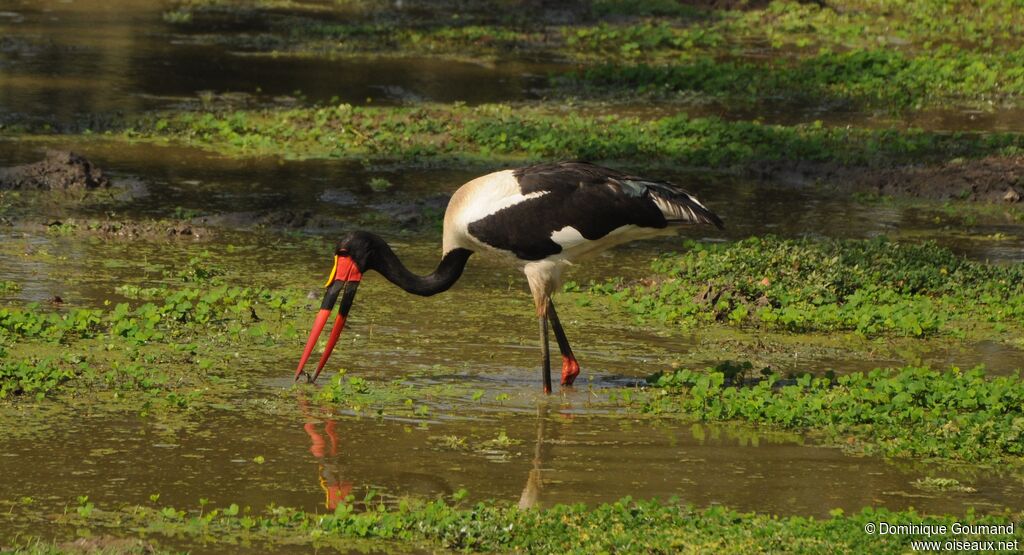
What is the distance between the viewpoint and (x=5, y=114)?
1728cm

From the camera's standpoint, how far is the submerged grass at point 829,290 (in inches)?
409

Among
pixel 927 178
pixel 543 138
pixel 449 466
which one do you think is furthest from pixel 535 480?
pixel 543 138

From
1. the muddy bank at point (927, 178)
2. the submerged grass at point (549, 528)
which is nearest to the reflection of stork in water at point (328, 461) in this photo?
the submerged grass at point (549, 528)

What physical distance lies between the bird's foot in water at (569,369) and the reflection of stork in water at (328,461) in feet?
5.00

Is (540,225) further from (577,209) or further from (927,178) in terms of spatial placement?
(927,178)

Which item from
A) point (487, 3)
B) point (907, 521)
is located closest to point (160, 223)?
point (907, 521)

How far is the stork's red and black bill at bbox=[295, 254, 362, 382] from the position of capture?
28.9 ft

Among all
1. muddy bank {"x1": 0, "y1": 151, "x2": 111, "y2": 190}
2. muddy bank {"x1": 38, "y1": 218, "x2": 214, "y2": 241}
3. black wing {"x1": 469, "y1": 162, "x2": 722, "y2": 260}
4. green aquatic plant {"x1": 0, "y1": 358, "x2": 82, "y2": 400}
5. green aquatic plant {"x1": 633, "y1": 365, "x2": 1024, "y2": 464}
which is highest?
black wing {"x1": 469, "y1": 162, "x2": 722, "y2": 260}

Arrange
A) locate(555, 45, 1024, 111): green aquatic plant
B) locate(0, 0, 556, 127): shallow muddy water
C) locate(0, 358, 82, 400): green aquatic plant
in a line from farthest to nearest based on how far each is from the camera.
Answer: locate(555, 45, 1024, 111): green aquatic plant < locate(0, 0, 556, 127): shallow muddy water < locate(0, 358, 82, 400): green aquatic plant

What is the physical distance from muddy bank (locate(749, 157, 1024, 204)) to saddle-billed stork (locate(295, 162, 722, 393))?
19.9ft

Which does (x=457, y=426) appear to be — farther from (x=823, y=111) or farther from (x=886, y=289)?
(x=823, y=111)

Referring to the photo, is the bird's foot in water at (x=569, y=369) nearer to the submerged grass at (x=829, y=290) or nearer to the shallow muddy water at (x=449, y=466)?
the shallow muddy water at (x=449, y=466)

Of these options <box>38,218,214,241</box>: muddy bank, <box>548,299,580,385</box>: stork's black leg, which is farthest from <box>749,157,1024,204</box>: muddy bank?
<box>548,299,580,385</box>: stork's black leg
